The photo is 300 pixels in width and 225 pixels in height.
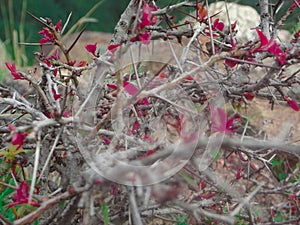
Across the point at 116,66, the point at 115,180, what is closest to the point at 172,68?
the point at 116,66

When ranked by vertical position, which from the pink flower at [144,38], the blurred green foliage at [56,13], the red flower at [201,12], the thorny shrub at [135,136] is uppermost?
the pink flower at [144,38]

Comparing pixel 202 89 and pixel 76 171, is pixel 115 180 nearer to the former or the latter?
pixel 76 171

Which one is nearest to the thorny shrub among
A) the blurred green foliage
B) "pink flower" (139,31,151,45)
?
"pink flower" (139,31,151,45)

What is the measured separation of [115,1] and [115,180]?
165 inches

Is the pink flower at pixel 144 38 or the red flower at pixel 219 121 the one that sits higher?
the pink flower at pixel 144 38

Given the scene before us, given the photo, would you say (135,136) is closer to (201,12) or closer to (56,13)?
(201,12)

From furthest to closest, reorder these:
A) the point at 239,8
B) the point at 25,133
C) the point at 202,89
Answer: the point at 239,8 → the point at 202,89 → the point at 25,133

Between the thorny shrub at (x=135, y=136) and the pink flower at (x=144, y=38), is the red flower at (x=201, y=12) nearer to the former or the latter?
the thorny shrub at (x=135, y=136)

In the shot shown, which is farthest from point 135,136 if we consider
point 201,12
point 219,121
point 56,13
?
point 56,13

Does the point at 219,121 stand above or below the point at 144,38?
below

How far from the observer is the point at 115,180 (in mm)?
739

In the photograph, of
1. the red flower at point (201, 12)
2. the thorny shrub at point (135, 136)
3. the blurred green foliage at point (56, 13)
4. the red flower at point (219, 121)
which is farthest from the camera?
the blurred green foliage at point (56, 13)

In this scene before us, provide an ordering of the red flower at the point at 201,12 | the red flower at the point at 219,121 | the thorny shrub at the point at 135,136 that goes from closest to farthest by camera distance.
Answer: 1. the thorny shrub at the point at 135,136
2. the red flower at the point at 219,121
3. the red flower at the point at 201,12

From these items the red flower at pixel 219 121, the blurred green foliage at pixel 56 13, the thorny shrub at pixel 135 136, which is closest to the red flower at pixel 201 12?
the thorny shrub at pixel 135 136
